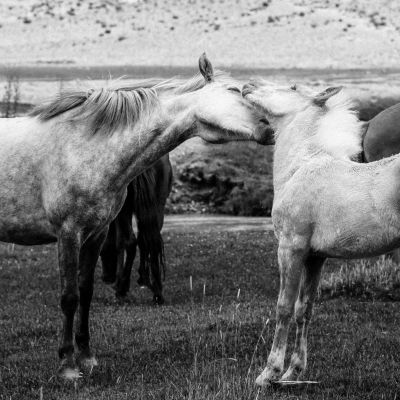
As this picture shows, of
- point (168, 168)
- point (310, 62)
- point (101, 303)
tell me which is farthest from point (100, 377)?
point (310, 62)

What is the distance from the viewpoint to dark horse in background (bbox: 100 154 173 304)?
418 inches

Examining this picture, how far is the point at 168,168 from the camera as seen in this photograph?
1194 cm

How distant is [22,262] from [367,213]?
9166mm

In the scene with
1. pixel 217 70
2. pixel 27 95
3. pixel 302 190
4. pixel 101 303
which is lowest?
pixel 27 95

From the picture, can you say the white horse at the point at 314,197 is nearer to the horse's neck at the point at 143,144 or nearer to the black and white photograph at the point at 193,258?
the black and white photograph at the point at 193,258

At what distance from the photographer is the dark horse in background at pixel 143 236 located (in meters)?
10.6

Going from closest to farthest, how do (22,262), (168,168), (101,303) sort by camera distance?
(101,303)
(168,168)
(22,262)

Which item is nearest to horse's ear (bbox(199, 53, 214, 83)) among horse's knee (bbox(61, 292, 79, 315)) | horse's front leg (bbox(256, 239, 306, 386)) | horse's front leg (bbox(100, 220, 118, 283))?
horse's front leg (bbox(256, 239, 306, 386))

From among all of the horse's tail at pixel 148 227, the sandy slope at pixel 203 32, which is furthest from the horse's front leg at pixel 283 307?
the sandy slope at pixel 203 32

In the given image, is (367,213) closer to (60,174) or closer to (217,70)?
(217,70)

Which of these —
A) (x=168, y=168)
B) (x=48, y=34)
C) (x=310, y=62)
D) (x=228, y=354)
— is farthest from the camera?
(x=48, y=34)

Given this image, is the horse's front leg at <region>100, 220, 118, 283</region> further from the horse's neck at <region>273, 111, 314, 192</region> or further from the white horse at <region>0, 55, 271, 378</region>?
the horse's neck at <region>273, 111, 314, 192</region>

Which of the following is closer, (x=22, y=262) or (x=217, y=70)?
(x=217, y=70)

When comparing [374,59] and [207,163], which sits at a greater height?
[207,163]
